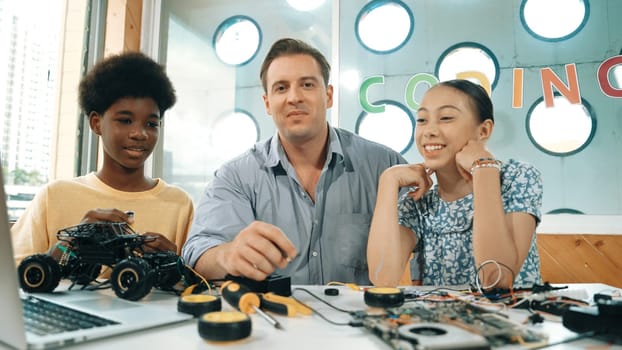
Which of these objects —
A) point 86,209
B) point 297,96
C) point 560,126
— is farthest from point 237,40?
point 560,126

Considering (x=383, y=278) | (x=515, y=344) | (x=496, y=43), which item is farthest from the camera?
(x=496, y=43)

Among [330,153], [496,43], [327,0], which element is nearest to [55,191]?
[330,153]

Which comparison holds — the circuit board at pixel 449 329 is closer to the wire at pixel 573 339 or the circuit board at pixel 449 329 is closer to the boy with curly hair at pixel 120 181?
the wire at pixel 573 339

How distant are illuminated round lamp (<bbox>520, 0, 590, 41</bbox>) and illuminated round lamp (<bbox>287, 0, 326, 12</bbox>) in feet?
3.52

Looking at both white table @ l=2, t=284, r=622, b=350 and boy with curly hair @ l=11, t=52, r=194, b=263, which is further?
boy with curly hair @ l=11, t=52, r=194, b=263

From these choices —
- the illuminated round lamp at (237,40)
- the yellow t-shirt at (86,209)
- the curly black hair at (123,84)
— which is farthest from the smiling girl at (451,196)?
the illuminated round lamp at (237,40)

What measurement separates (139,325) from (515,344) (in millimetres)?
450

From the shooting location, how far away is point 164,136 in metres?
2.75

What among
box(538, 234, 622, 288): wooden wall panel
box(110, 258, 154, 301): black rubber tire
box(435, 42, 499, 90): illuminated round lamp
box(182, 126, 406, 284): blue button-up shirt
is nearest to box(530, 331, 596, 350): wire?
box(110, 258, 154, 301): black rubber tire

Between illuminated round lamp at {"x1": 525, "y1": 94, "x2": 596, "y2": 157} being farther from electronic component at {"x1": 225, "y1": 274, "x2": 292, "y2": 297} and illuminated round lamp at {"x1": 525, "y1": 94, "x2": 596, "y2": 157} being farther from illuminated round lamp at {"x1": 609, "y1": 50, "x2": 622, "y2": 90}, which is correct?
electronic component at {"x1": 225, "y1": 274, "x2": 292, "y2": 297}

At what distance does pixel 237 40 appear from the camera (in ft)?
8.90

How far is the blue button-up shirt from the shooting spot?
1.38 m

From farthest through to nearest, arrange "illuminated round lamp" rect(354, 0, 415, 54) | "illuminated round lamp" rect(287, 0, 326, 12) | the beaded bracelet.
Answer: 1. "illuminated round lamp" rect(287, 0, 326, 12)
2. "illuminated round lamp" rect(354, 0, 415, 54)
3. the beaded bracelet

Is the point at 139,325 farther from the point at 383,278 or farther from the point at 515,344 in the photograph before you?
the point at 383,278
